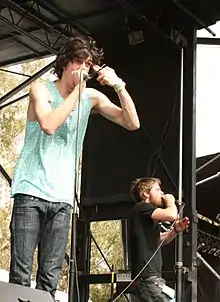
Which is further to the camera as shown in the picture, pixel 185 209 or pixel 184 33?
pixel 184 33

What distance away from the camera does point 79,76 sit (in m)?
2.47

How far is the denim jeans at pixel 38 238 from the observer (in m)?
2.34

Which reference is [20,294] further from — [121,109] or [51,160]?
[121,109]

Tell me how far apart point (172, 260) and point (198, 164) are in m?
1.52

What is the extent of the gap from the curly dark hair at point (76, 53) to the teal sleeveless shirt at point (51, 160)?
0.10 metres

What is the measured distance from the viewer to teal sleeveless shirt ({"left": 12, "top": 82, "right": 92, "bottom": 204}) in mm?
2383

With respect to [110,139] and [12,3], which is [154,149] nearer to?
[110,139]

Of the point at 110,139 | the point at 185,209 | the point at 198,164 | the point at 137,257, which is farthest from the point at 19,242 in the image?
Answer: the point at 198,164

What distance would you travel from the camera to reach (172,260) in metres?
5.64

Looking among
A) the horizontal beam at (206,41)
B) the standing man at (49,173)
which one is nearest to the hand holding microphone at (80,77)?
the standing man at (49,173)

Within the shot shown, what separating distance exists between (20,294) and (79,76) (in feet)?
2.73

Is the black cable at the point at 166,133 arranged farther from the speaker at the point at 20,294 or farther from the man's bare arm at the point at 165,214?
the speaker at the point at 20,294

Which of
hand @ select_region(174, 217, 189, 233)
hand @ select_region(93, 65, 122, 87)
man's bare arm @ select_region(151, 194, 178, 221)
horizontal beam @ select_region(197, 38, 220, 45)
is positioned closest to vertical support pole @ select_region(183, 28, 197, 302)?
horizontal beam @ select_region(197, 38, 220, 45)

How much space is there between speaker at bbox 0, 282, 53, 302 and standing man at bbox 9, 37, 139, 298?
177 mm
